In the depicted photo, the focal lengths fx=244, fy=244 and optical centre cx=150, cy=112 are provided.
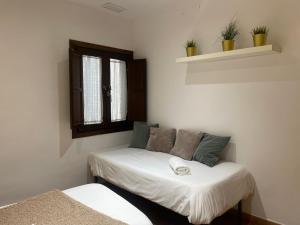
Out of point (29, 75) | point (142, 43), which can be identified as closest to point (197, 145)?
point (142, 43)

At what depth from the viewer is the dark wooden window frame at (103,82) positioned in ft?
10.5

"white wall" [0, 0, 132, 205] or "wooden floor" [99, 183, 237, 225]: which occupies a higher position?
"white wall" [0, 0, 132, 205]

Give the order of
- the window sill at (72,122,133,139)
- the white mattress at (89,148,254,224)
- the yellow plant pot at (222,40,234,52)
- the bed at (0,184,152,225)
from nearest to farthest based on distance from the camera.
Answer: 1. the bed at (0,184,152,225)
2. the white mattress at (89,148,254,224)
3. the yellow plant pot at (222,40,234,52)
4. the window sill at (72,122,133,139)

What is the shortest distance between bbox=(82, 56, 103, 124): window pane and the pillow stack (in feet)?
2.01

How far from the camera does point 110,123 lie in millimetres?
3713

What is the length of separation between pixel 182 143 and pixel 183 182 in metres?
0.87

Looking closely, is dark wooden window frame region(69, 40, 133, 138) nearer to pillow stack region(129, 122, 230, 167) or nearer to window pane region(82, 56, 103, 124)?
window pane region(82, 56, 103, 124)

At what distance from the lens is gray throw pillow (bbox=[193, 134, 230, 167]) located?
274cm

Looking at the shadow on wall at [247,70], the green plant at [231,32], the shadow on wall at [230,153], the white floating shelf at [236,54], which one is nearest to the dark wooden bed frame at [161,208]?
the shadow on wall at [230,153]

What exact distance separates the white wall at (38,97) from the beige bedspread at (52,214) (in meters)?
1.23

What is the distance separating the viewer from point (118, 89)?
383 cm

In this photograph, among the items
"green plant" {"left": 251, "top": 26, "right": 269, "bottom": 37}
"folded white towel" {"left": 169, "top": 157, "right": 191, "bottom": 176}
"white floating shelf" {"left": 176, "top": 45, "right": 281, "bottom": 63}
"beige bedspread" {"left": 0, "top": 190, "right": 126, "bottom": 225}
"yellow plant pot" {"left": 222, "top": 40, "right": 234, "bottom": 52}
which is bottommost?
"beige bedspread" {"left": 0, "top": 190, "right": 126, "bottom": 225}

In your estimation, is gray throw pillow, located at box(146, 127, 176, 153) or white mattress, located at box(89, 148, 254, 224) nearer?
white mattress, located at box(89, 148, 254, 224)

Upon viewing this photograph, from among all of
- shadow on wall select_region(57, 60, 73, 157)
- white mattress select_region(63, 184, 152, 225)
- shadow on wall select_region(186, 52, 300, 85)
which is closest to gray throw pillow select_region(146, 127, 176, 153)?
shadow on wall select_region(186, 52, 300, 85)
